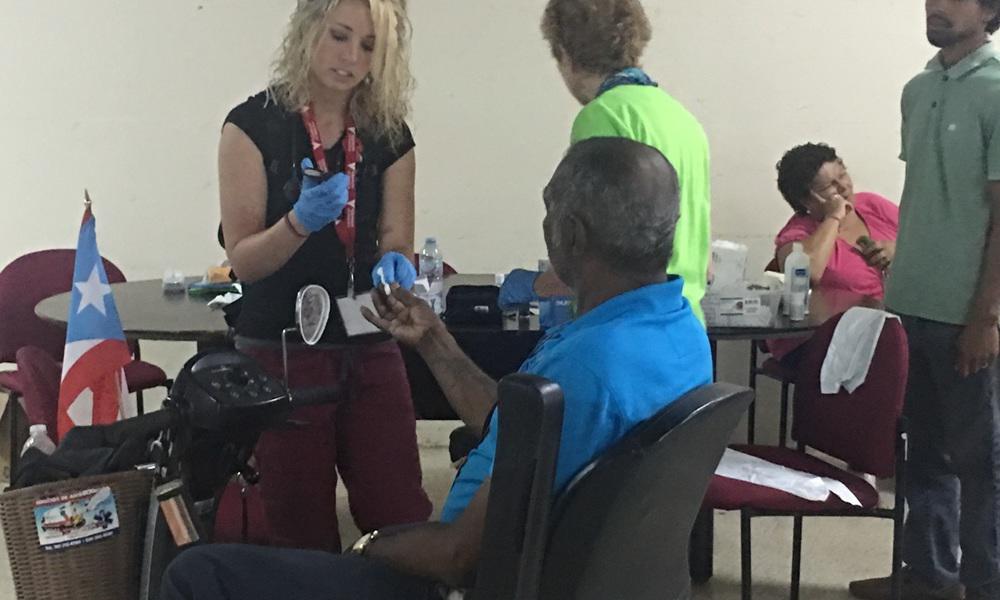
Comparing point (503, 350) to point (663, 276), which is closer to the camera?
point (663, 276)

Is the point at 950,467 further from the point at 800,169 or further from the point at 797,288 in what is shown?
the point at 800,169

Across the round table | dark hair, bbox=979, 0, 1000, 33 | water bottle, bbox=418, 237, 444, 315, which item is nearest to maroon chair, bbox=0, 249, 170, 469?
the round table

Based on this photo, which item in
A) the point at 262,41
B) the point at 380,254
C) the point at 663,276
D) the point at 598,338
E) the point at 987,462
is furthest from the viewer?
the point at 262,41

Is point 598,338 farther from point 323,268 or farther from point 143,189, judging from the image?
point 143,189

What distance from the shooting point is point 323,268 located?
1.89 meters

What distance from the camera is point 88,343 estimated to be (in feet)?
5.71

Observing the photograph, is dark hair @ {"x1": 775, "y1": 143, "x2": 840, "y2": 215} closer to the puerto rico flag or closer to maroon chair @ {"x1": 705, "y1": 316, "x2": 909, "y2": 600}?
maroon chair @ {"x1": 705, "y1": 316, "x2": 909, "y2": 600}

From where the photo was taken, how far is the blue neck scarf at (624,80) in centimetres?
216

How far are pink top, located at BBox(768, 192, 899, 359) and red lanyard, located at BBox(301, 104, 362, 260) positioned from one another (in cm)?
171

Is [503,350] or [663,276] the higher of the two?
[663,276]

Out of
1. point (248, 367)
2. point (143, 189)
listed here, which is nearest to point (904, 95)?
point (248, 367)

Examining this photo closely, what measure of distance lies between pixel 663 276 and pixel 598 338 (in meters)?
0.17

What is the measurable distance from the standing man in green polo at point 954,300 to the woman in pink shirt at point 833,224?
2.10 ft

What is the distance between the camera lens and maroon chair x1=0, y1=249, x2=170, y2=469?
10.6 feet
